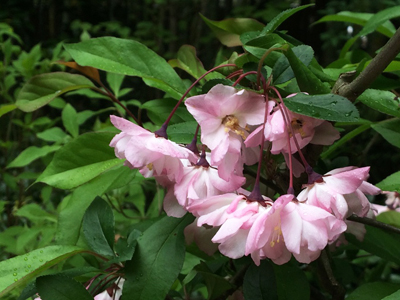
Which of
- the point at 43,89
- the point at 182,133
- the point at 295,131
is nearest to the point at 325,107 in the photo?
the point at 295,131

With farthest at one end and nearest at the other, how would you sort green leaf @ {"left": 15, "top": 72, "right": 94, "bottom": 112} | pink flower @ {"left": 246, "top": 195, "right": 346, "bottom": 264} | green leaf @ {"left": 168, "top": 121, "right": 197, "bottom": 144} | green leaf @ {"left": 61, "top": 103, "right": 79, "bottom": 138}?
green leaf @ {"left": 61, "top": 103, "right": 79, "bottom": 138} → green leaf @ {"left": 15, "top": 72, "right": 94, "bottom": 112} → green leaf @ {"left": 168, "top": 121, "right": 197, "bottom": 144} → pink flower @ {"left": 246, "top": 195, "right": 346, "bottom": 264}

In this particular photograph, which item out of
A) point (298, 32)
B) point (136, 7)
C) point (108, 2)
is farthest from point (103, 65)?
point (108, 2)

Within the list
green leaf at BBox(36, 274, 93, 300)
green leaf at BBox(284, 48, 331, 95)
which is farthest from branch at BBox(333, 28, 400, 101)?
A: green leaf at BBox(36, 274, 93, 300)

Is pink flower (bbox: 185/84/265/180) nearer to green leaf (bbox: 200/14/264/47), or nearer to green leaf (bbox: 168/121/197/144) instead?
green leaf (bbox: 168/121/197/144)

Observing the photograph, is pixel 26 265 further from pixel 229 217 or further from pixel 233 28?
pixel 233 28

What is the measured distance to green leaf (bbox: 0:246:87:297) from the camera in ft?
1.38

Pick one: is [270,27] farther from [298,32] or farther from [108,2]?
[108,2]

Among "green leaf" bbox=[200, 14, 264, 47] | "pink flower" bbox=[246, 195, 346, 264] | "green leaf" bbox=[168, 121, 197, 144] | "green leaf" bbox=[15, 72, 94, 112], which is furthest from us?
"green leaf" bbox=[200, 14, 264, 47]

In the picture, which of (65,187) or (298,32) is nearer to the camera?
(65,187)

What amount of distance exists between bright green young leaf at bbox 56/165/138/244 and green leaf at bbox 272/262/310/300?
0.24 meters

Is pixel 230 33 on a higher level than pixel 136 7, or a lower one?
higher

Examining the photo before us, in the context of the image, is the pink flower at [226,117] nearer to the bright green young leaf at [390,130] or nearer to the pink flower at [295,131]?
the pink flower at [295,131]

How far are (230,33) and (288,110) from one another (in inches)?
12.8

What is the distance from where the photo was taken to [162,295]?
43cm
